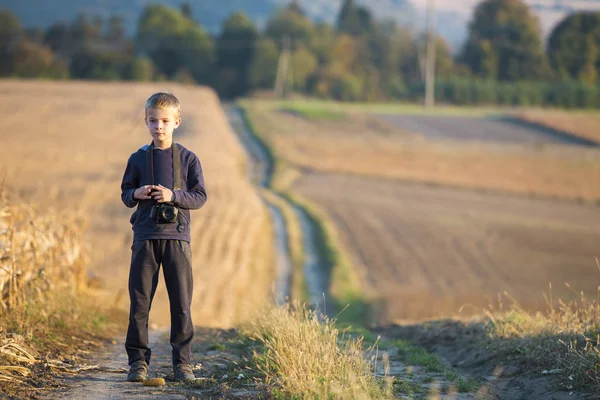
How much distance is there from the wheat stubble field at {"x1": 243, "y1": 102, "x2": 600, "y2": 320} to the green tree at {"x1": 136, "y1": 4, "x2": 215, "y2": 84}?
3915 centimetres

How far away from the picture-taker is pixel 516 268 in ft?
78.4

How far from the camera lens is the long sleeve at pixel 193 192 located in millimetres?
6508

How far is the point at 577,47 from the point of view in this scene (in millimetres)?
94562

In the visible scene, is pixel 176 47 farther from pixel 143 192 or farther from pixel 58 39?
pixel 143 192

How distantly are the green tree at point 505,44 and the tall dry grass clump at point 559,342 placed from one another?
89405 mm

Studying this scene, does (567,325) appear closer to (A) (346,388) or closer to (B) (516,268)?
(A) (346,388)

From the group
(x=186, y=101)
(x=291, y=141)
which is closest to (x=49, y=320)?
(x=291, y=141)

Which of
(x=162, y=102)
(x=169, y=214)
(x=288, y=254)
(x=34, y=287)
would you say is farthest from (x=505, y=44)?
(x=169, y=214)

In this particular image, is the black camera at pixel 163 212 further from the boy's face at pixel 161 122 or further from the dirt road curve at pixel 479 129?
the dirt road curve at pixel 479 129

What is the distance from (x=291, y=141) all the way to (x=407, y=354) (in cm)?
4694

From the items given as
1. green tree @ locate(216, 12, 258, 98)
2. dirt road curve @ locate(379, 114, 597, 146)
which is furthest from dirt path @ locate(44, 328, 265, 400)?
green tree @ locate(216, 12, 258, 98)

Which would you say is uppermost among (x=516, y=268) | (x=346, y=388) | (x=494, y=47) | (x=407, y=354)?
(x=494, y=47)

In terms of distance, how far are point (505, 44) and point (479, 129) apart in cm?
3694

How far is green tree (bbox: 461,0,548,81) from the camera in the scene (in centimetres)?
9731
